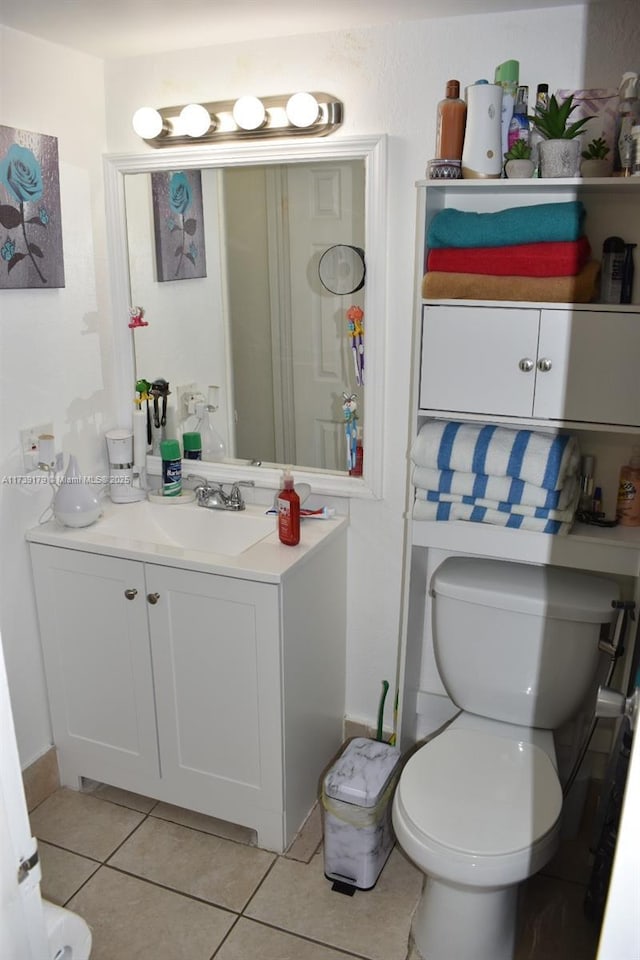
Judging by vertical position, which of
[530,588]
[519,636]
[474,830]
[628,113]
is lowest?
[474,830]

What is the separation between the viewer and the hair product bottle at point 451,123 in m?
1.81

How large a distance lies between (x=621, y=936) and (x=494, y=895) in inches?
56.1

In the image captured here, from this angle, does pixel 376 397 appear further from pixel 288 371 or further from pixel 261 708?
pixel 261 708

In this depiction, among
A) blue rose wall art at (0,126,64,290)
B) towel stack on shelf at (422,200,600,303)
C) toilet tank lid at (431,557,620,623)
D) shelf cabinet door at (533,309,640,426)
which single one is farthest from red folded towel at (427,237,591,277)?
blue rose wall art at (0,126,64,290)

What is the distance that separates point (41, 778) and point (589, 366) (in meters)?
1.98

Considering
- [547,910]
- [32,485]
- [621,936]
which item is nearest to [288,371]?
[32,485]

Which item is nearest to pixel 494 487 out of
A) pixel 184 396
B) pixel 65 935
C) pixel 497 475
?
pixel 497 475

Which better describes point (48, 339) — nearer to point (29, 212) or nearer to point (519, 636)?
point (29, 212)

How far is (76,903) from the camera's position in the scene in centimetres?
200

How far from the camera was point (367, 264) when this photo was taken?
213 cm

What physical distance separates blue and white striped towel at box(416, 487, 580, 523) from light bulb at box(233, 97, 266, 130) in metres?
1.09

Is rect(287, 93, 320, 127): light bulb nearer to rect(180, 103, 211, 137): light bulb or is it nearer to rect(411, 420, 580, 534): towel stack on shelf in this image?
rect(180, 103, 211, 137): light bulb

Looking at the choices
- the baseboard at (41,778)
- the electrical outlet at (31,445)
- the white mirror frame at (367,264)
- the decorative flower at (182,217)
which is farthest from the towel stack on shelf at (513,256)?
the baseboard at (41,778)

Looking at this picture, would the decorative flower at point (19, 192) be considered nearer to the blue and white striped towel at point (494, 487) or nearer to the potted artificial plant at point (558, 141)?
the blue and white striped towel at point (494, 487)
